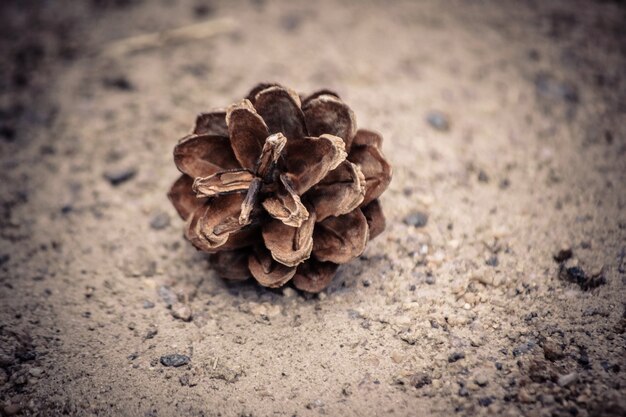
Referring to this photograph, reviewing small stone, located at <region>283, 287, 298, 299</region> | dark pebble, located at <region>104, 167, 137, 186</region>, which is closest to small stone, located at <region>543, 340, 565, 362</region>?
small stone, located at <region>283, 287, 298, 299</region>

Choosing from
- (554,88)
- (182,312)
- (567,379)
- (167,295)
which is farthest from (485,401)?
(554,88)

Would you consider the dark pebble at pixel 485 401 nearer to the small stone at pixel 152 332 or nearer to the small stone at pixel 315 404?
the small stone at pixel 315 404

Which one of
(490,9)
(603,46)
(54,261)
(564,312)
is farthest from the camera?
(490,9)

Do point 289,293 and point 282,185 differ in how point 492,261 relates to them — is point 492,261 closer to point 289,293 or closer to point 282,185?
point 289,293

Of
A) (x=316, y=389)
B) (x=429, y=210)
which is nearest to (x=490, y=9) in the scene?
(x=429, y=210)

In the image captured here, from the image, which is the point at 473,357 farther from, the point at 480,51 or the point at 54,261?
the point at 480,51

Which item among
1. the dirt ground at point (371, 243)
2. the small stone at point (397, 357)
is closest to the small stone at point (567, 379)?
the dirt ground at point (371, 243)
